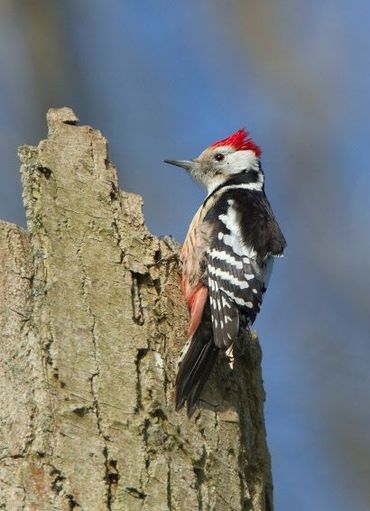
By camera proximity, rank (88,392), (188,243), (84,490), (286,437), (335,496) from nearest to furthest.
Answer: (84,490) → (88,392) → (188,243) → (335,496) → (286,437)

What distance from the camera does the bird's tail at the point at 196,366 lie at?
3271mm

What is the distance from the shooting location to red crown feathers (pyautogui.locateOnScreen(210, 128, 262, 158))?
18.6 ft

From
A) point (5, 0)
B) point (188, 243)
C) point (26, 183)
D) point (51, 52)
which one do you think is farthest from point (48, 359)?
point (5, 0)

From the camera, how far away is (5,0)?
4.52m

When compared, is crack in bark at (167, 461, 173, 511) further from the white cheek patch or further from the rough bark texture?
the white cheek patch

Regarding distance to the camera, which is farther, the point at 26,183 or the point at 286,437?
the point at 286,437

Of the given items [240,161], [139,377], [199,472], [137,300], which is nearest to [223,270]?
[137,300]

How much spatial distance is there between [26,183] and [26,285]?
454 millimetres

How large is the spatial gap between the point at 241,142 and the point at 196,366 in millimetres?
2576

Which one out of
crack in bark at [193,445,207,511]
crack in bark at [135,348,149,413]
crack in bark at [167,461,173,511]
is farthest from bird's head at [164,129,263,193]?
crack in bark at [167,461,173,511]

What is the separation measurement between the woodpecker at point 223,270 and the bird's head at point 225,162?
0.15m

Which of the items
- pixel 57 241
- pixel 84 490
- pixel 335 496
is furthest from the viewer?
pixel 335 496

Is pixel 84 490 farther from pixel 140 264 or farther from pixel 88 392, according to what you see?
pixel 140 264

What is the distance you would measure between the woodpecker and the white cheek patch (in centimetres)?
16
